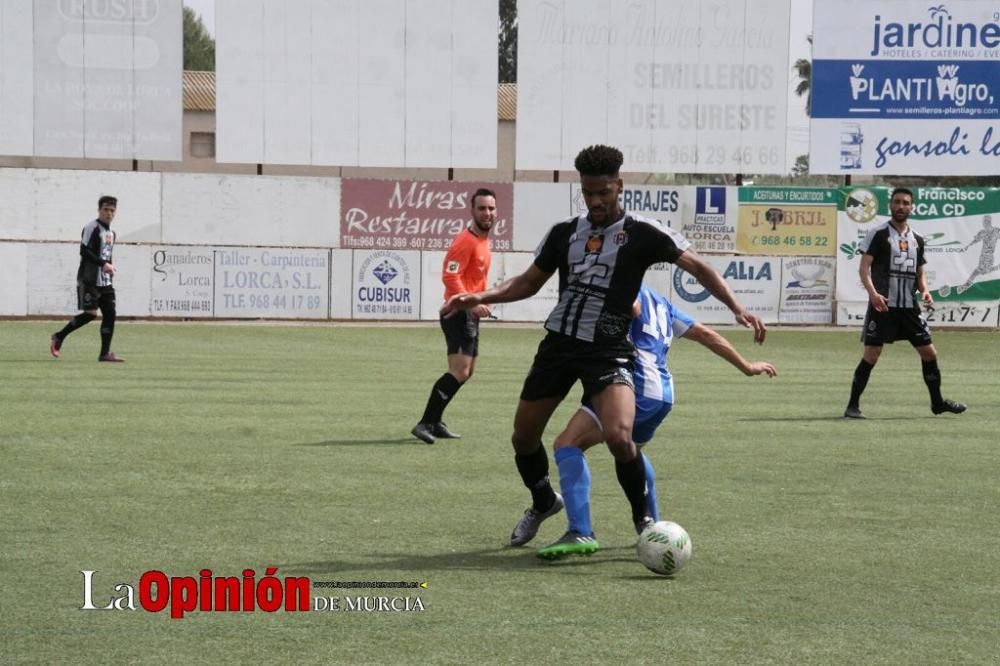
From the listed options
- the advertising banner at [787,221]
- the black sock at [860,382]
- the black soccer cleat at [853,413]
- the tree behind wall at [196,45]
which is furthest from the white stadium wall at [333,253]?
the tree behind wall at [196,45]

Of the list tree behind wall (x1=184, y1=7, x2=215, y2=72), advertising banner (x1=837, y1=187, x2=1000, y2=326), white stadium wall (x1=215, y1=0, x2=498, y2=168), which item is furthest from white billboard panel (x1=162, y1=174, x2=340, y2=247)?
tree behind wall (x1=184, y1=7, x2=215, y2=72)

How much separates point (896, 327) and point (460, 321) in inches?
185

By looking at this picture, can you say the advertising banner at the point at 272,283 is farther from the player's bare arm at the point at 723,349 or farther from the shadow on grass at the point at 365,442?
the player's bare arm at the point at 723,349

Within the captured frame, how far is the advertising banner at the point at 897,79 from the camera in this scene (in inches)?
1480

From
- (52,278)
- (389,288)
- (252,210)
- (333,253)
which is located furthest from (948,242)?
(52,278)

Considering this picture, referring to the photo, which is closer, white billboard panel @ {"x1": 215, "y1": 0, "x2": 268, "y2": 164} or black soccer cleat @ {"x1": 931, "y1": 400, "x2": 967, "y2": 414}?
black soccer cleat @ {"x1": 931, "y1": 400, "x2": 967, "y2": 414}

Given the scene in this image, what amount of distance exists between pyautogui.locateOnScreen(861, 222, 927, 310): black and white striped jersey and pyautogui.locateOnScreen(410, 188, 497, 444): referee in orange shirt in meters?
4.51

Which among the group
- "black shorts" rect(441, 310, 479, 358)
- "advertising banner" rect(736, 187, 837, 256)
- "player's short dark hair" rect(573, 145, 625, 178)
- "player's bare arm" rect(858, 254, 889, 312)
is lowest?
"black shorts" rect(441, 310, 479, 358)

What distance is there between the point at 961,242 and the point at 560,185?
30.8ft

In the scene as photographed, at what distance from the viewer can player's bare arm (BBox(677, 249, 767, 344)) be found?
7.25 m

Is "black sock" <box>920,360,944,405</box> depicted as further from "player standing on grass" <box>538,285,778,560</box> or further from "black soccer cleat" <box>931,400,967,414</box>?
"player standing on grass" <box>538,285,778,560</box>

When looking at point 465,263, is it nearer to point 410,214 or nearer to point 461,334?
point 461,334

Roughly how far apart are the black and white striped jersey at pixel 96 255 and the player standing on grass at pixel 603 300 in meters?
14.1

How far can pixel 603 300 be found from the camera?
7266 millimetres
